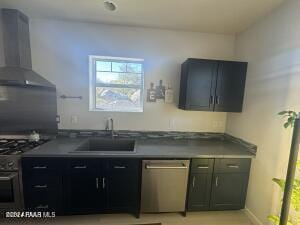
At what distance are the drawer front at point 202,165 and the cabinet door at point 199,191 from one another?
0.17ft

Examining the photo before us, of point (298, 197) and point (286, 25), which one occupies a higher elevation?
point (286, 25)

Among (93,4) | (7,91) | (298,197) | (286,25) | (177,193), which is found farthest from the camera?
(7,91)

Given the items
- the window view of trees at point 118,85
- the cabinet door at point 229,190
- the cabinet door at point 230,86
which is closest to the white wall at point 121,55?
the window view of trees at point 118,85

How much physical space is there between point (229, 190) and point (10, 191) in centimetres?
Result: 258

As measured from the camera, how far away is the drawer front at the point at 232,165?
2111mm

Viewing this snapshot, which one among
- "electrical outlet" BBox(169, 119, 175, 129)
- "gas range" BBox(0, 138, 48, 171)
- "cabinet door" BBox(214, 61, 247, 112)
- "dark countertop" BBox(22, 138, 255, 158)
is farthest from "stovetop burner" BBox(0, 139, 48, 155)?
"cabinet door" BBox(214, 61, 247, 112)

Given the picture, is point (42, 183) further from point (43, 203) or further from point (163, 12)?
point (163, 12)

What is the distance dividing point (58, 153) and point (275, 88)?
8.31 feet

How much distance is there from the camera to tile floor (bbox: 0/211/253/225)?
2.04 m

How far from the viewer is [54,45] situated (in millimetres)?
2432

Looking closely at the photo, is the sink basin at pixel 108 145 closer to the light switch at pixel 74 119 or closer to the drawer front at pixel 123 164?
the light switch at pixel 74 119

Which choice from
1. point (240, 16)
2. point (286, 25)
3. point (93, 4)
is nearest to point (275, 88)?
point (286, 25)

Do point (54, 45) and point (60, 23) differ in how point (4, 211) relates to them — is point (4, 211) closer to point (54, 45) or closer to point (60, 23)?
point (54, 45)

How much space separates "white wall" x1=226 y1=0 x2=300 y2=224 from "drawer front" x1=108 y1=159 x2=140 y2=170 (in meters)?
1.52
